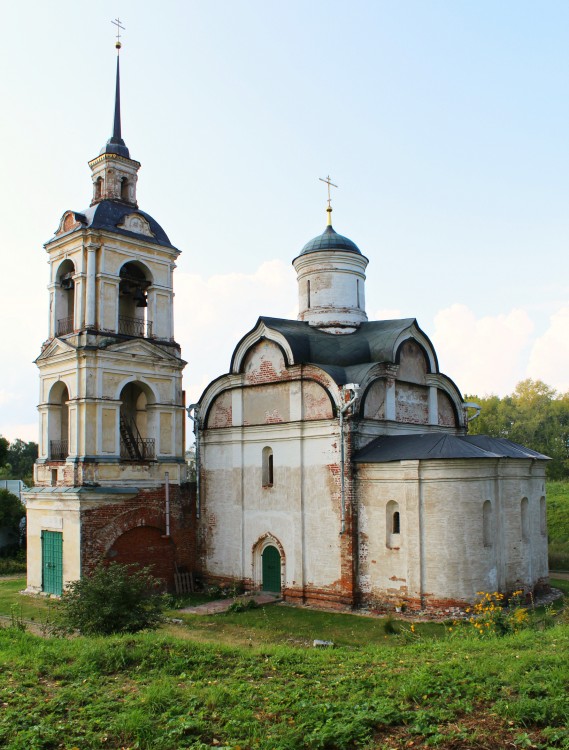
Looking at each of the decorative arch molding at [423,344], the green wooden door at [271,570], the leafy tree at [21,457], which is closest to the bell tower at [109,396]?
the green wooden door at [271,570]

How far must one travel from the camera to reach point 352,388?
54.2 feet

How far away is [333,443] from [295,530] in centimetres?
253

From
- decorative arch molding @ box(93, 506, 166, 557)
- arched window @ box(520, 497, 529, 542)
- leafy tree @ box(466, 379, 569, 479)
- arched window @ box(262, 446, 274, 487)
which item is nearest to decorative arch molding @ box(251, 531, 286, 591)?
arched window @ box(262, 446, 274, 487)

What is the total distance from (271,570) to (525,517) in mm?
6693

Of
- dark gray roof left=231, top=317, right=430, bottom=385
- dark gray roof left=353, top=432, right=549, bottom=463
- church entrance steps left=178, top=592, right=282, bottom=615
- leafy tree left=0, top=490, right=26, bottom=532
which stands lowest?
church entrance steps left=178, top=592, right=282, bottom=615

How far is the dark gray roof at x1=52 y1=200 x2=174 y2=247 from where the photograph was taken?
62.2ft

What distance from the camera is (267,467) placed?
61.2 feet

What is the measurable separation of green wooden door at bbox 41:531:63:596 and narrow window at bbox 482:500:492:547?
10.6m

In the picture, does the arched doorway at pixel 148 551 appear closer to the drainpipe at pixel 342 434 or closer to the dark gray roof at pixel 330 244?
the drainpipe at pixel 342 434

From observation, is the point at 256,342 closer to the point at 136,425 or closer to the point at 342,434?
the point at 342,434

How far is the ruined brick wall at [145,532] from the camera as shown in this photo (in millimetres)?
17219

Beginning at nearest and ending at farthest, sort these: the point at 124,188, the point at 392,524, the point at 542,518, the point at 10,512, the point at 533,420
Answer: the point at 392,524 → the point at 542,518 → the point at 124,188 → the point at 10,512 → the point at 533,420

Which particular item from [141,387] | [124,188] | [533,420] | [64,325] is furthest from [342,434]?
[533,420]

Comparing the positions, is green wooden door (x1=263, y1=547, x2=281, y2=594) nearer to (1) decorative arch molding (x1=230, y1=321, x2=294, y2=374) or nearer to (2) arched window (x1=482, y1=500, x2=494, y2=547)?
(1) decorative arch molding (x1=230, y1=321, x2=294, y2=374)
